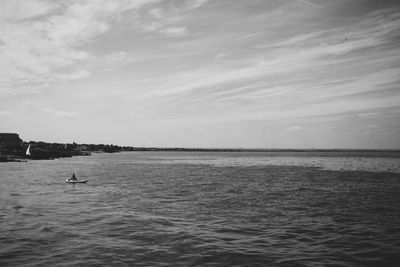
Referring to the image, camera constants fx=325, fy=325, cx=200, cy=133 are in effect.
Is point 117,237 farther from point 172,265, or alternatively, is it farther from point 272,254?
point 272,254

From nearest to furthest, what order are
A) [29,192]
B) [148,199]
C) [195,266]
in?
[195,266], [148,199], [29,192]

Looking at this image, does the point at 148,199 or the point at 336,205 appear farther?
the point at 148,199

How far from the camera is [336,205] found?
33.0m

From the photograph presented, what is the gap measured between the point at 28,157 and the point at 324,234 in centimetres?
12689

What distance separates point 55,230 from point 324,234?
716 inches

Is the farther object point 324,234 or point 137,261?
point 324,234

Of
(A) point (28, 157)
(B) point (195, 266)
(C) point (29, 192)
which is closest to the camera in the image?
(B) point (195, 266)

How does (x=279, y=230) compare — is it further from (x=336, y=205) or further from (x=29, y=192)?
(x=29, y=192)

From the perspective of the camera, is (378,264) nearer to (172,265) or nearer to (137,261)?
(172,265)

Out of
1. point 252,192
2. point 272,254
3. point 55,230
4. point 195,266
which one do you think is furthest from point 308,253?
point 252,192

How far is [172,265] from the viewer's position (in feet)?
52.1

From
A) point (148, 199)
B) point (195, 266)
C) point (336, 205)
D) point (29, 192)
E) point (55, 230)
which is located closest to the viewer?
point (195, 266)

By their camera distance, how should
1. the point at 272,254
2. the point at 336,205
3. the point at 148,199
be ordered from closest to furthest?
the point at 272,254 < the point at 336,205 < the point at 148,199

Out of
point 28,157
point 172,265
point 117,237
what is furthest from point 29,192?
point 28,157
